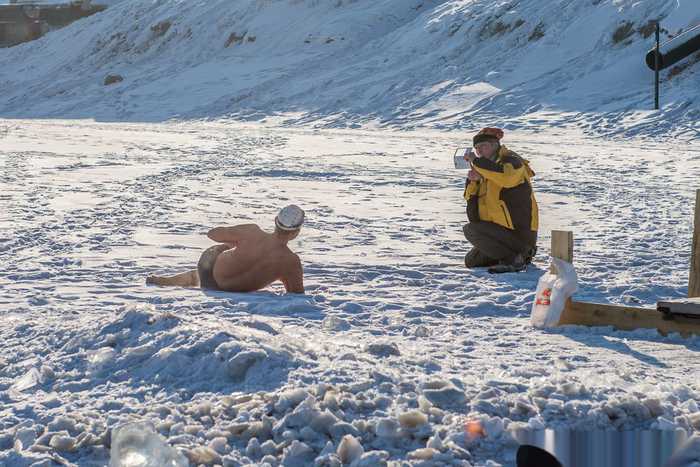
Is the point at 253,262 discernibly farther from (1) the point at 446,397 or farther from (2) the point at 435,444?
(2) the point at 435,444

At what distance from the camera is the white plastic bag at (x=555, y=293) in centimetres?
509

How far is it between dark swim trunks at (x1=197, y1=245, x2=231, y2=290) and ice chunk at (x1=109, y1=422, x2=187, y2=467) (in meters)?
2.71

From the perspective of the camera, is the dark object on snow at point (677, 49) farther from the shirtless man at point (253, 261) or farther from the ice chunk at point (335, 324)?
the ice chunk at point (335, 324)

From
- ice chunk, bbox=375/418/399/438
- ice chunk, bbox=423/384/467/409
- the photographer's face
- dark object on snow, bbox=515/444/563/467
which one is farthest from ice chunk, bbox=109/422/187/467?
the photographer's face

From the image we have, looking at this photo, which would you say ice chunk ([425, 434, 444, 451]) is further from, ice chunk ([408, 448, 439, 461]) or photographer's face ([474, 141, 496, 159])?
photographer's face ([474, 141, 496, 159])

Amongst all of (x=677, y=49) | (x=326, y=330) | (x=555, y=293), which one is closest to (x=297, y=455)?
(x=326, y=330)

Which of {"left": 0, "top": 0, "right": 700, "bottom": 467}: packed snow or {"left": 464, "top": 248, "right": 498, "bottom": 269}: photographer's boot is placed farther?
{"left": 464, "top": 248, "right": 498, "bottom": 269}: photographer's boot

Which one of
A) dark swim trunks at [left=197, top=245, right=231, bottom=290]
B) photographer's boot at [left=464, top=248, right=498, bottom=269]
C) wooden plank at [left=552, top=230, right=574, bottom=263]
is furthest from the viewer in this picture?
photographer's boot at [left=464, top=248, right=498, bottom=269]

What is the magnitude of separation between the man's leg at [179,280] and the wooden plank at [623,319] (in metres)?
2.30

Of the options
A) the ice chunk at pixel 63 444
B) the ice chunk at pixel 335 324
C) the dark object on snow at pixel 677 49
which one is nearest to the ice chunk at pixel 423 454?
the ice chunk at pixel 63 444

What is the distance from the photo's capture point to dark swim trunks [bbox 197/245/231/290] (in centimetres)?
604

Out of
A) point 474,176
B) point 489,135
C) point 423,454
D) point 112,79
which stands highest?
point 112,79

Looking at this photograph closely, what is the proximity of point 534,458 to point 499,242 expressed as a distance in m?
3.71

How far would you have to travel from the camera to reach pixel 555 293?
201 inches
